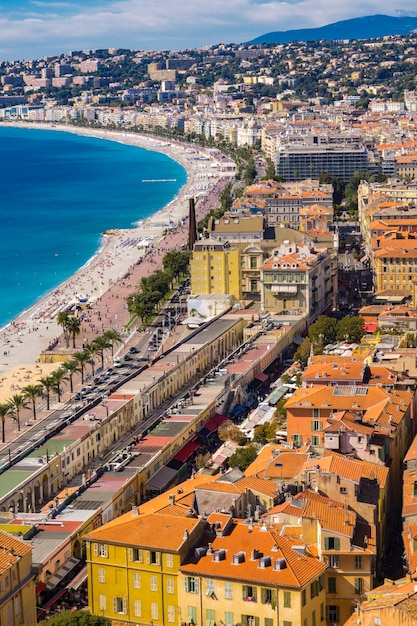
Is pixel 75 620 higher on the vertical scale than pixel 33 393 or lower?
higher

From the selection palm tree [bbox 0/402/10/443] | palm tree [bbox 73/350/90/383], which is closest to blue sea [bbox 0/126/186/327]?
palm tree [bbox 73/350/90/383]

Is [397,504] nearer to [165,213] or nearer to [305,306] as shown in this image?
[305,306]

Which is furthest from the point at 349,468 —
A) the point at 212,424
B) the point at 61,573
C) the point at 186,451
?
the point at 212,424

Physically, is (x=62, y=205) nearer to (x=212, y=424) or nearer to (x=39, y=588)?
(x=212, y=424)

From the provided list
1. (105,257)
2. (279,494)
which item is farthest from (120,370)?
(105,257)

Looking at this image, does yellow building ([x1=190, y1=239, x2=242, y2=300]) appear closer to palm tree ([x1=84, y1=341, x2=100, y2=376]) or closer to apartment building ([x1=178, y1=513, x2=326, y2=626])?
palm tree ([x1=84, y1=341, x2=100, y2=376])

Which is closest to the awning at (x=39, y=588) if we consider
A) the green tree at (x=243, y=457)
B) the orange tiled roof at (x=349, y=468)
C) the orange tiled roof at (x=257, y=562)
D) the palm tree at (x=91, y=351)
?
the orange tiled roof at (x=257, y=562)
